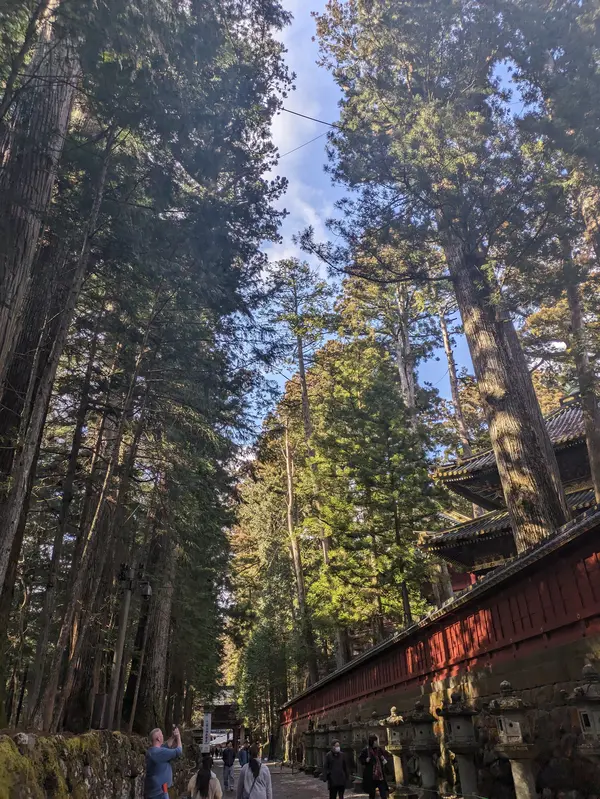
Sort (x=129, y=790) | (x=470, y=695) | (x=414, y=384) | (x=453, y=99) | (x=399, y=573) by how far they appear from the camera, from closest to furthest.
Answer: (x=129, y=790) → (x=470, y=695) → (x=453, y=99) → (x=399, y=573) → (x=414, y=384)

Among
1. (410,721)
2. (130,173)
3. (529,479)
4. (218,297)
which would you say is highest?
(130,173)

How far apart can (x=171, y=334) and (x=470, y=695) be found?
7486 mm

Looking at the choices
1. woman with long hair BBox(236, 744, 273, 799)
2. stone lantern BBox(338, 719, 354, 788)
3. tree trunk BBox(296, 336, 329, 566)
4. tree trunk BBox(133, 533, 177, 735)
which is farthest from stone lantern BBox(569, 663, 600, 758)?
tree trunk BBox(296, 336, 329, 566)

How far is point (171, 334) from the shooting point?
9695 millimetres

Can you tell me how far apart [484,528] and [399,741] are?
636cm

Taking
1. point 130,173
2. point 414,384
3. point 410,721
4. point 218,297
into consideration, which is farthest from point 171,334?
point 414,384

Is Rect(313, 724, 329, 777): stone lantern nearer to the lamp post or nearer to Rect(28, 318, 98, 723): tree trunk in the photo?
the lamp post

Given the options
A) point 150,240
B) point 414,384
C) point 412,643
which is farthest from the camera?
point 414,384

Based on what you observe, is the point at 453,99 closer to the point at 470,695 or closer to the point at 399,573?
the point at 470,695

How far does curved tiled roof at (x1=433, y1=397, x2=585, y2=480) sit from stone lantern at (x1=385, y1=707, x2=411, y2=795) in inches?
293

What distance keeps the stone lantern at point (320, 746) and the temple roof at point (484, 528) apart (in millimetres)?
7005

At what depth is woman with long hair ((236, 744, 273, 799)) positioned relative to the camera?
522 cm

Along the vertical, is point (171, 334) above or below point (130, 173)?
below

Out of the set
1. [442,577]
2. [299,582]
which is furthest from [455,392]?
[299,582]
